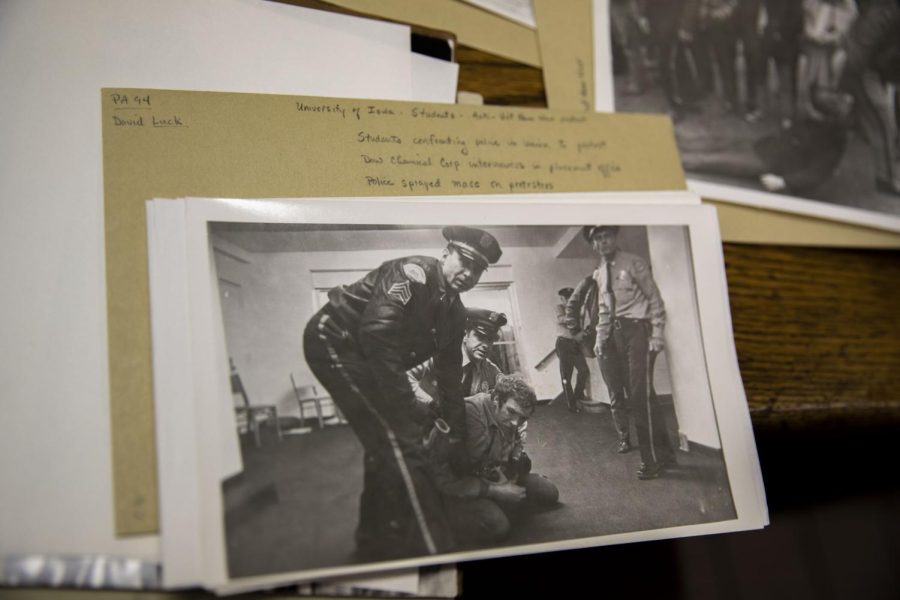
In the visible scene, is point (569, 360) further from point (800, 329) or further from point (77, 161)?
point (77, 161)

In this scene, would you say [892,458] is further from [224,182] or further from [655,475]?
[224,182]

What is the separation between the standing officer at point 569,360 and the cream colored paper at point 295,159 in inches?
4.0

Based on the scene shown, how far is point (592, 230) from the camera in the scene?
0.40 meters

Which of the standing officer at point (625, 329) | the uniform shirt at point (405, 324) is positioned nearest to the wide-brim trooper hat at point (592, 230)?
the standing officer at point (625, 329)

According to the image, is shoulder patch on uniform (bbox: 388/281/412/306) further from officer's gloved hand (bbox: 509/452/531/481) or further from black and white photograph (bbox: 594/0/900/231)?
black and white photograph (bbox: 594/0/900/231)

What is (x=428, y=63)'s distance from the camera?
0.42 metres

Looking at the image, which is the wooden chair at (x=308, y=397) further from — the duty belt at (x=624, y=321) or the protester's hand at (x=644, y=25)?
the protester's hand at (x=644, y=25)

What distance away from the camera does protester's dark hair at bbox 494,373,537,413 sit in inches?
14.2

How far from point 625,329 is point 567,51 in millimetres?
242

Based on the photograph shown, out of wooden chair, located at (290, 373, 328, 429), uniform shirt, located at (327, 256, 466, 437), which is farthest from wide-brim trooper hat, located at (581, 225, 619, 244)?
wooden chair, located at (290, 373, 328, 429)

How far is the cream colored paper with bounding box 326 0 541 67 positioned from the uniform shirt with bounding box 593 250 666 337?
18 cm

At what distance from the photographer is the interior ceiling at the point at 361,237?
0.35 meters

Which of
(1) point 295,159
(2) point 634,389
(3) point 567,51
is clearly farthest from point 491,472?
(3) point 567,51

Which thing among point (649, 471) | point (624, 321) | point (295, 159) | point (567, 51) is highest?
point (567, 51)
